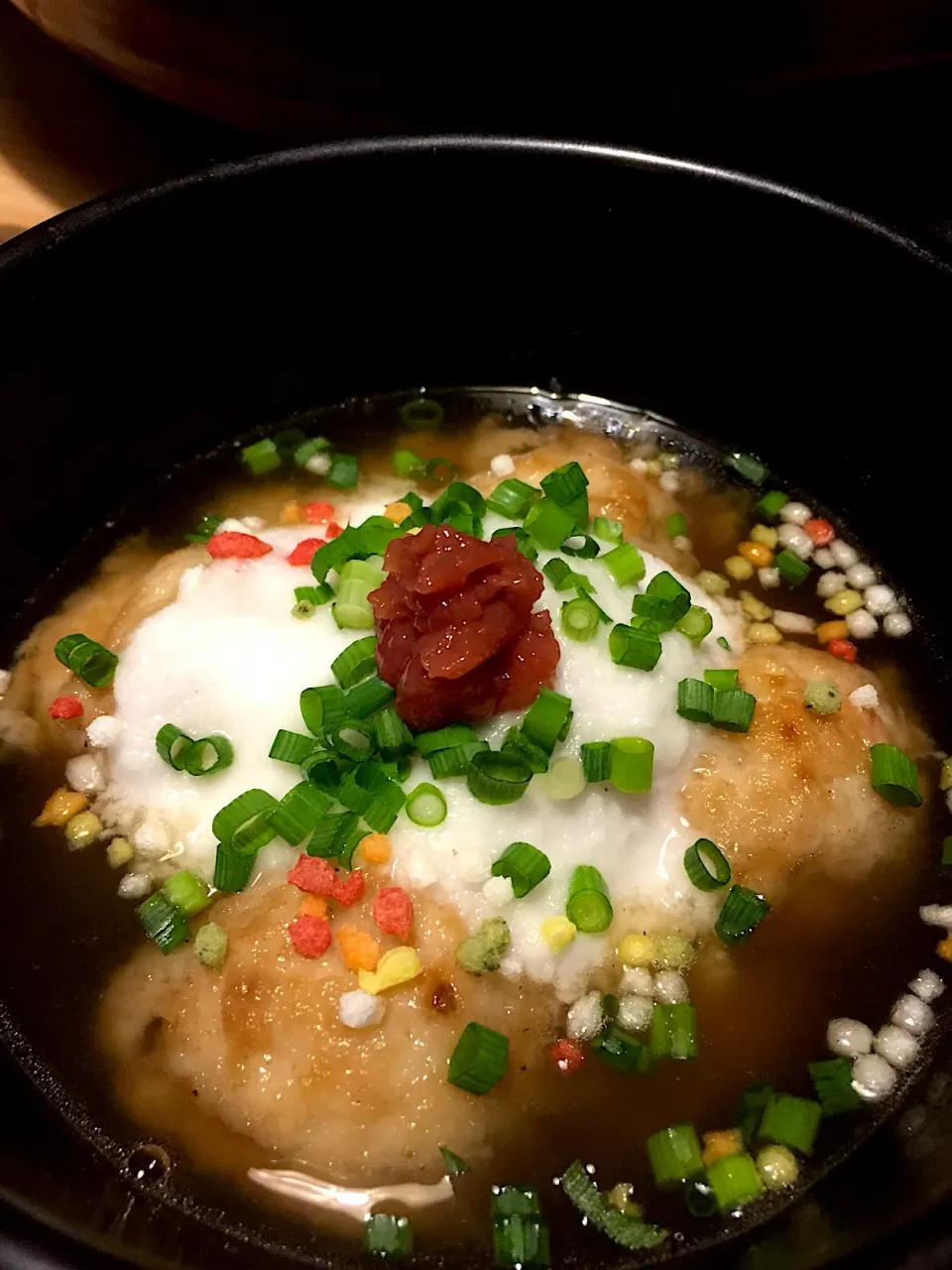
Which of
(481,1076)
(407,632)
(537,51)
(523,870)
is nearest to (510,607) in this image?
(407,632)

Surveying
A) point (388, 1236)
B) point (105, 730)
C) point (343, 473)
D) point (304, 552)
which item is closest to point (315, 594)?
point (304, 552)

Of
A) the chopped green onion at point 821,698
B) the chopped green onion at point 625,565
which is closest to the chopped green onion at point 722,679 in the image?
the chopped green onion at point 821,698

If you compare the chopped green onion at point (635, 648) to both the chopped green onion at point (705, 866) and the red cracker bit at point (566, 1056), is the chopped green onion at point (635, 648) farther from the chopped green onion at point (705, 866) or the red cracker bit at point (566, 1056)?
the red cracker bit at point (566, 1056)

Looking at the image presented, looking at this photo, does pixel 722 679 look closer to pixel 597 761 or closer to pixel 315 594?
pixel 597 761

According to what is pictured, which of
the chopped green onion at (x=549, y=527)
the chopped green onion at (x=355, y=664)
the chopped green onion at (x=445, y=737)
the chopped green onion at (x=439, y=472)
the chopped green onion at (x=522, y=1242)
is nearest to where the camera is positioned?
the chopped green onion at (x=522, y=1242)

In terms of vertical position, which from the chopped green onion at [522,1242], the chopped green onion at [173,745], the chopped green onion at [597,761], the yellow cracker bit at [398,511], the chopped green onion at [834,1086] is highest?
the yellow cracker bit at [398,511]

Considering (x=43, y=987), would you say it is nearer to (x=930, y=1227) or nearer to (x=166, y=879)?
(x=166, y=879)

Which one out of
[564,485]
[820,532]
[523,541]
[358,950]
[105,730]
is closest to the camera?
[358,950]
